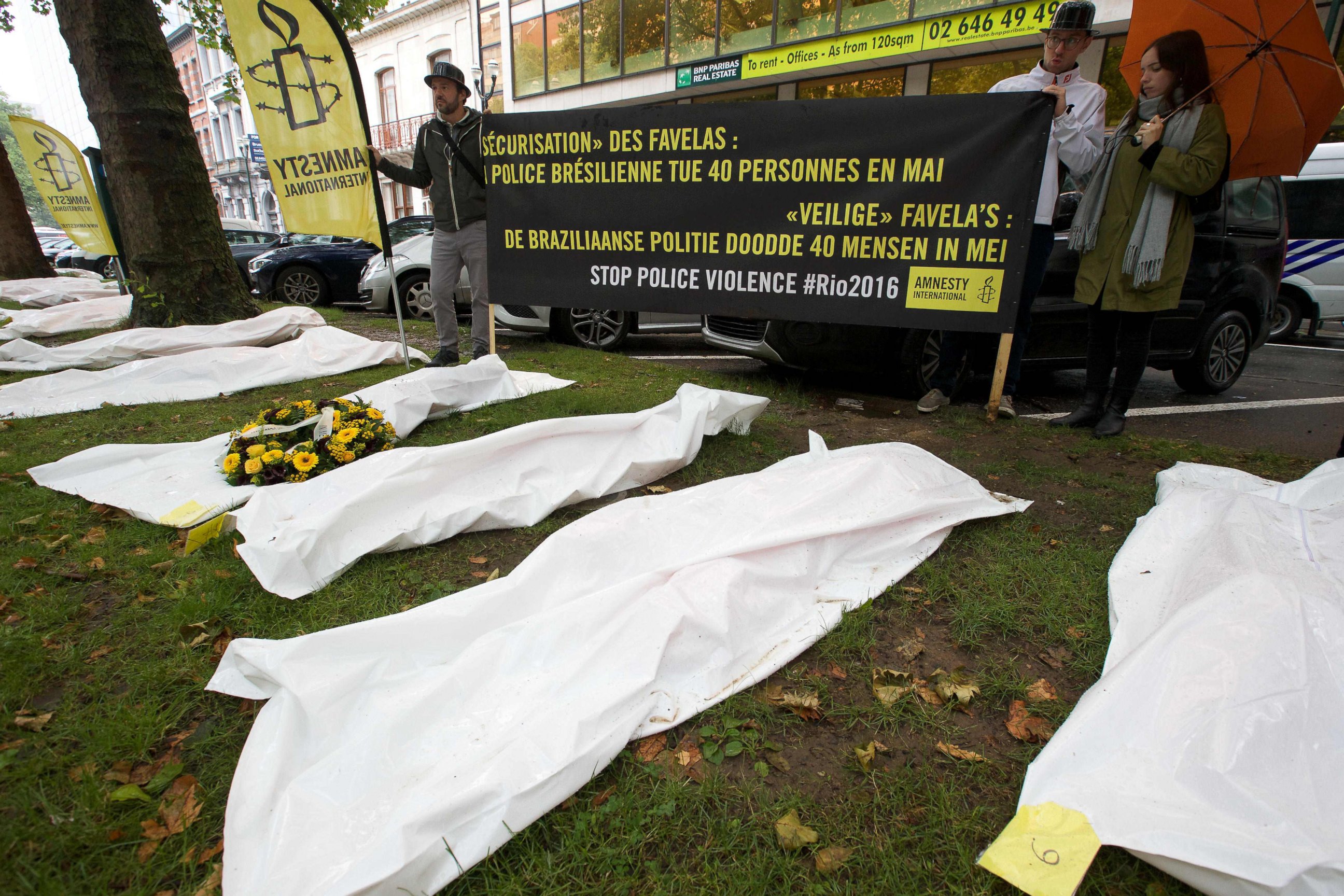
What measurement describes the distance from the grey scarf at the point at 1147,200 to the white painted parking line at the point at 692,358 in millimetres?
3237

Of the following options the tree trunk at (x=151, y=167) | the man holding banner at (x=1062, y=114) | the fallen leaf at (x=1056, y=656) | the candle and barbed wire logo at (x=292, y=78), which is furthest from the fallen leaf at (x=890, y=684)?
the tree trunk at (x=151, y=167)

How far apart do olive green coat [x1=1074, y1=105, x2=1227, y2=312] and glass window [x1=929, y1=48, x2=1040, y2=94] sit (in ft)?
32.8

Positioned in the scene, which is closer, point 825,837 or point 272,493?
point 825,837

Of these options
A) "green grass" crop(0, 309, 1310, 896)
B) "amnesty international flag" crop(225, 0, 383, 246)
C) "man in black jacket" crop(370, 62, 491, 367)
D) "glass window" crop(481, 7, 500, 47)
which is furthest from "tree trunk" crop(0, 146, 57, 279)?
"glass window" crop(481, 7, 500, 47)

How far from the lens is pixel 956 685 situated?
1867 mm

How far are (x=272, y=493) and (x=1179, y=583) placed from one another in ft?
10.3

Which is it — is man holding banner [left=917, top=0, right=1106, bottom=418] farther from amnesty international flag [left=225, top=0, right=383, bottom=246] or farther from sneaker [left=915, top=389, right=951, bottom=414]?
amnesty international flag [left=225, top=0, right=383, bottom=246]

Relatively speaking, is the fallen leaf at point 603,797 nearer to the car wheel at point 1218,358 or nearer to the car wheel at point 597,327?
the car wheel at point 597,327

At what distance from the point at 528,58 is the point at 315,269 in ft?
44.2

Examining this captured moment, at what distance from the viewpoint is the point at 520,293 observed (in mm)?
4547

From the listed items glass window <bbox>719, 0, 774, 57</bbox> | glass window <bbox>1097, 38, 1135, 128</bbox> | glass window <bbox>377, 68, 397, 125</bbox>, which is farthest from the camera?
glass window <bbox>377, 68, 397, 125</bbox>

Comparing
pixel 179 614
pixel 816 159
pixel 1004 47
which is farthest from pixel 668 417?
pixel 1004 47

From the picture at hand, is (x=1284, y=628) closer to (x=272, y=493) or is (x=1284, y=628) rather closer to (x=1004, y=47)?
(x=272, y=493)

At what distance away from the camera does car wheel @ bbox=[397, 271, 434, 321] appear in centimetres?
809
